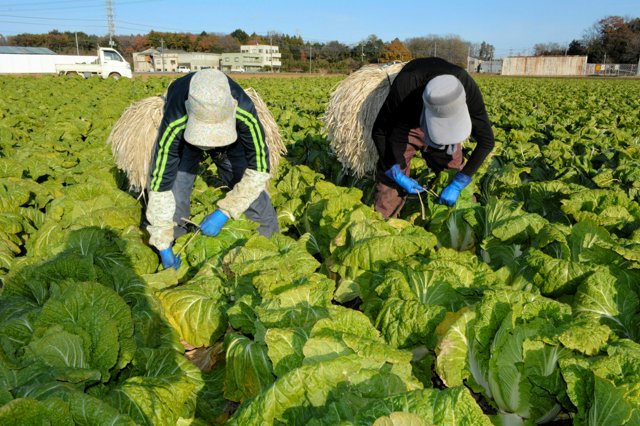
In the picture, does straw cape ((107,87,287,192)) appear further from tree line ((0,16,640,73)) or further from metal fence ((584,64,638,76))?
metal fence ((584,64,638,76))

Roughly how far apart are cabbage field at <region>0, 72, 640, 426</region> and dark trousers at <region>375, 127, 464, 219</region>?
330mm

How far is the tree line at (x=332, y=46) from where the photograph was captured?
82.2m

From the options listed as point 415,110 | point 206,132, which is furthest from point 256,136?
point 415,110

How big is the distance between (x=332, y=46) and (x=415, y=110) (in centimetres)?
9401

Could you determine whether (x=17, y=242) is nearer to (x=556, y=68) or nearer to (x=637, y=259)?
(x=637, y=259)

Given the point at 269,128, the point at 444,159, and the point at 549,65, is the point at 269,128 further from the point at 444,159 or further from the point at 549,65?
the point at 549,65

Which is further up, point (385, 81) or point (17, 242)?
point (385, 81)

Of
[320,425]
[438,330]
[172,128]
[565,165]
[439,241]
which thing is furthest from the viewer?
[565,165]

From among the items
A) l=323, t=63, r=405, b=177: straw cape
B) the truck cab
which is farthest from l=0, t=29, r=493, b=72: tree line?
l=323, t=63, r=405, b=177: straw cape

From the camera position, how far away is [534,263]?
130 inches

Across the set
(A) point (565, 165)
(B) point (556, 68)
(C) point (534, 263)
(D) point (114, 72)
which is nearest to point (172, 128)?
(C) point (534, 263)

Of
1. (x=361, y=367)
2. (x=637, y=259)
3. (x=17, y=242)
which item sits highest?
(x=637, y=259)

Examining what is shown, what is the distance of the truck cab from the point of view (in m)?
34.4

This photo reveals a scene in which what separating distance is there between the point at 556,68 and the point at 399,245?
264 feet
